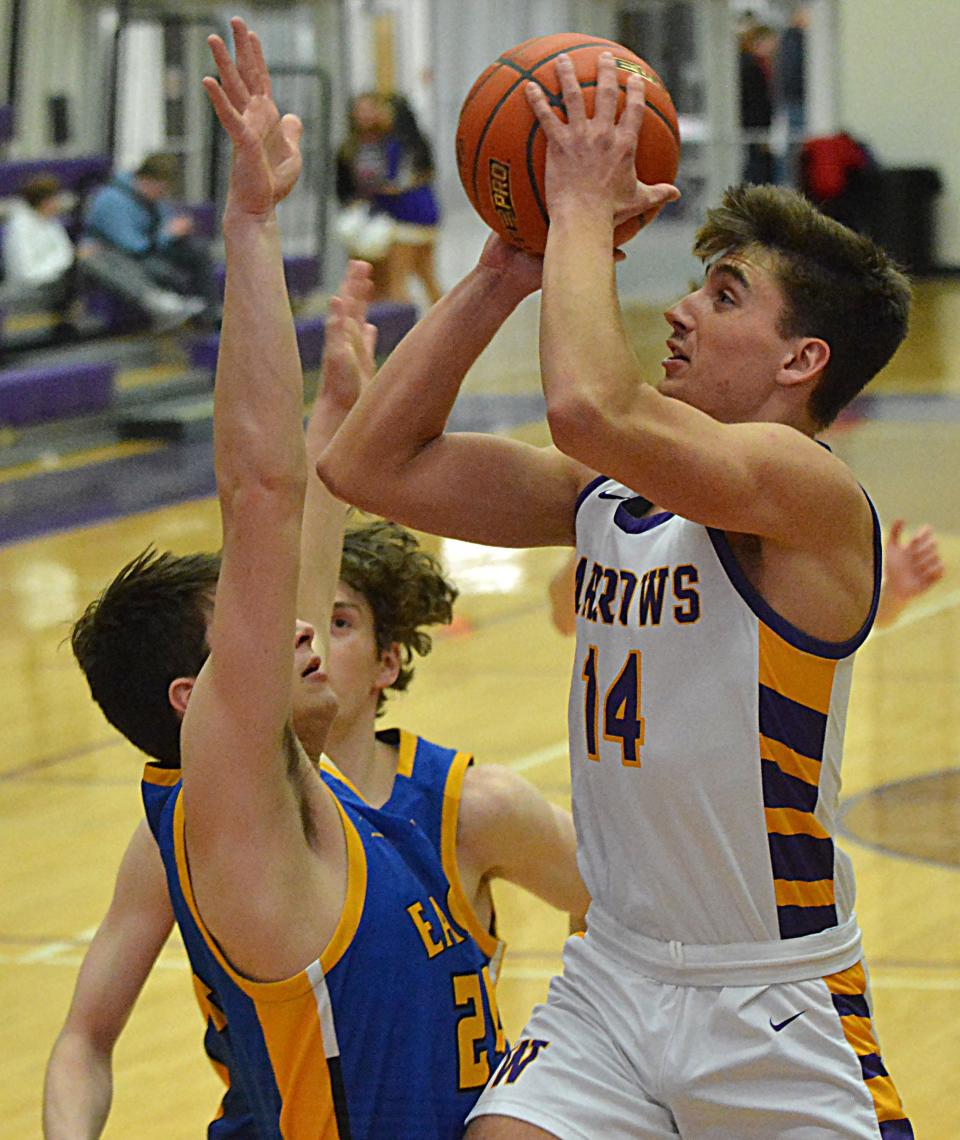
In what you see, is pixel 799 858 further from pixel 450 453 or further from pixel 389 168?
pixel 389 168

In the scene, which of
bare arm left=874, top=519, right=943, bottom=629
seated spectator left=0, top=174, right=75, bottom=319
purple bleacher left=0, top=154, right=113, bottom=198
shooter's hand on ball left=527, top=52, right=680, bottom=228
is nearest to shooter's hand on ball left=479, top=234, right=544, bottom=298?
shooter's hand on ball left=527, top=52, right=680, bottom=228

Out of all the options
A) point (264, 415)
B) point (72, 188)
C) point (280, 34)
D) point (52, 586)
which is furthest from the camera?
point (280, 34)

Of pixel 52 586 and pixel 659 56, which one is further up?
pixel 659 56

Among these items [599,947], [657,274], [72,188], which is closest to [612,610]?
[599,947]

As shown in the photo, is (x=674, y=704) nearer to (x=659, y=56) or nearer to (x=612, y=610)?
(x=612, y=610)

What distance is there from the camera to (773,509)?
2.31 metres

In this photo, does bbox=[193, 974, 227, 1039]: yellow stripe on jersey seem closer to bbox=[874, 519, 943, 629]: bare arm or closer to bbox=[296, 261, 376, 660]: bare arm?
bbox=[296, 261, 376, 660]: bare arm

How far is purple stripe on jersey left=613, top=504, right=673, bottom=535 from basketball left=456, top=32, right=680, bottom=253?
0.35 m

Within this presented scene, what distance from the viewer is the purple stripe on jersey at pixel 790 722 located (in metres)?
2.35

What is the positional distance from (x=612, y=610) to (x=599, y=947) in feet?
1.40

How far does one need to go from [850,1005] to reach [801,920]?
0.41ft

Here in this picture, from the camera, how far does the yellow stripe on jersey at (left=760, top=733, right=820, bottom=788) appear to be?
2357 mm

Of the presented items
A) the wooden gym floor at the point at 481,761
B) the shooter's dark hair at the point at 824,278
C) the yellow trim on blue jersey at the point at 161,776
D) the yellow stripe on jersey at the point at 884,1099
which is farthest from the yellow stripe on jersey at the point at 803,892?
the wooden gym floor at the point at 481,761

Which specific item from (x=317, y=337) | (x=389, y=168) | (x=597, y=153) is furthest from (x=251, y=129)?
(x=389, y=168)
